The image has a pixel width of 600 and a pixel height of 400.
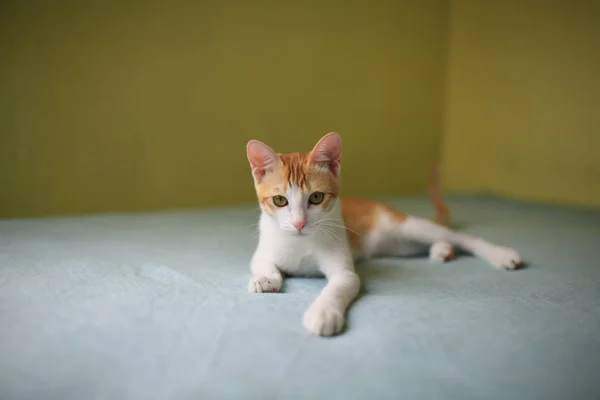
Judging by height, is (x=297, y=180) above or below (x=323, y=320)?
above

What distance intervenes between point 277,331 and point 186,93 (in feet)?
5.36

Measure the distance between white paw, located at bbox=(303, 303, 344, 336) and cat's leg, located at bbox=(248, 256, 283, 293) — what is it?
0.21 meters

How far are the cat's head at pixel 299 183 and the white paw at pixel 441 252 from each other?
42 centimetres

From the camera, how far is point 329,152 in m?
1.22

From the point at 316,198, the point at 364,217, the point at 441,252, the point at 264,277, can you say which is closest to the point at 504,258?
the point at 441,252

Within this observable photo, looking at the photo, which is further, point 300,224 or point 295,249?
point 295,249

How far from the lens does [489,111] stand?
2729 millimetres

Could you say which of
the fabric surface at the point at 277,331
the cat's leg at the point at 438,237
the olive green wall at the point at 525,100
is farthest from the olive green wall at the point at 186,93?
the cat's leg at the point at 438,237

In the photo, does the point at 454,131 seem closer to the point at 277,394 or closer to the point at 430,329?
the point at 430,329

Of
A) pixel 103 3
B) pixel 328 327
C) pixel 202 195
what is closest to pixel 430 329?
pixel 328 327

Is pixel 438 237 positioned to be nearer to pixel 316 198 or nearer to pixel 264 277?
pixel 316 198

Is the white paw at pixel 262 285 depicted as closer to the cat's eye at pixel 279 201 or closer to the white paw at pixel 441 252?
the cat's eye at pixel 279 201

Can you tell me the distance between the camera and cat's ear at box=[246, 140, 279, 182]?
119 centimetres

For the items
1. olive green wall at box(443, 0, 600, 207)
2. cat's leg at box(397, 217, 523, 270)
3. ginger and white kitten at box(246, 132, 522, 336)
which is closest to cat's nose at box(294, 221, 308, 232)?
ginger and white kitten at box(246, 132, 522, 336)
